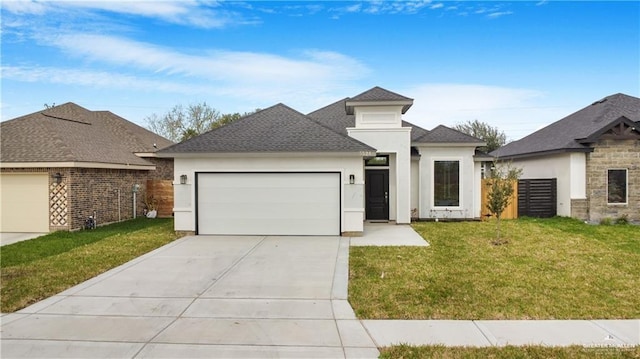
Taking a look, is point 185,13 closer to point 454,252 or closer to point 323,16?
point 323,16

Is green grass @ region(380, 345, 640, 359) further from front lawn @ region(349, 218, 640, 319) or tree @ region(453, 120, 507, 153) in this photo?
tree @ region(453, 120, 507, 153)

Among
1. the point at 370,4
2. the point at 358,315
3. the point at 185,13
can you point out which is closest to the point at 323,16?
the point at 370,4

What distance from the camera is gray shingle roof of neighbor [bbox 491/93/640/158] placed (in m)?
15.3

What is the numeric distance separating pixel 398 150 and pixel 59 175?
11696 millimetres

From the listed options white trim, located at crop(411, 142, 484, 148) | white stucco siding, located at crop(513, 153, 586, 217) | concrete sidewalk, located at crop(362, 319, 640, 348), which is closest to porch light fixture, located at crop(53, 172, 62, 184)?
concrete sidewalk, located at crop(362, 319, 640, 348)

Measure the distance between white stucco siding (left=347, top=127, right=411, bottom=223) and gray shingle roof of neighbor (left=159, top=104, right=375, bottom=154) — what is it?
79.3 inches

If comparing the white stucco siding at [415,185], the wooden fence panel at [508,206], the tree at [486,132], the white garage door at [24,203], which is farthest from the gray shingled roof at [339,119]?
Result: the tree at [486,132]

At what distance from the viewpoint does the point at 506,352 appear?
4391 millimetres

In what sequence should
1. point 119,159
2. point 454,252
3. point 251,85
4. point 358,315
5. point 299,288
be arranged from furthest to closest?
point 251,85
point 119,159
point 454,252
point 299,288
point 358,315

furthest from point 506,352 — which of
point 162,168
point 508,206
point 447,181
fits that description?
point 162,168

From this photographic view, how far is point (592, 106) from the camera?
61.3 feet

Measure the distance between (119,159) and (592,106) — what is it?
21.4m

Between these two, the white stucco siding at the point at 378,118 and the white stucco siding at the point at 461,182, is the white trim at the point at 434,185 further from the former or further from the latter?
the white stucco siding at the point at 378,118

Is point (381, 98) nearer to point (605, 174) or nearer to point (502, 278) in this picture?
point (502, 278)
